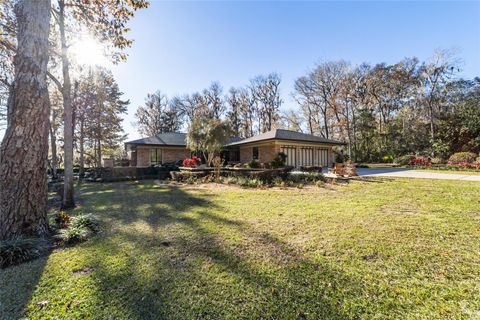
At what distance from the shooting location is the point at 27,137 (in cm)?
373

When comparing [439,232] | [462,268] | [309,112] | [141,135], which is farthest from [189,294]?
[141,135]

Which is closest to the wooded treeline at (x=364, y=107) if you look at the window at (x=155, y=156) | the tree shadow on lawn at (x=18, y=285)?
the window at (x=155, y=156)

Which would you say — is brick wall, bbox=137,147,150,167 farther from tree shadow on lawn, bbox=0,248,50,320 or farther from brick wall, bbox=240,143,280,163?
tree shadow on lawn, bbox=0,248,50,320

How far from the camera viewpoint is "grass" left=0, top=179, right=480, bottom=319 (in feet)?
6.38

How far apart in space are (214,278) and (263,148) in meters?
17.1

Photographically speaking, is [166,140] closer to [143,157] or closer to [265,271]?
[143,157]

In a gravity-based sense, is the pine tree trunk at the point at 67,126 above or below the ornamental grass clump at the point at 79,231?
above

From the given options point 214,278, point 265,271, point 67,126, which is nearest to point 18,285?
point 214,278

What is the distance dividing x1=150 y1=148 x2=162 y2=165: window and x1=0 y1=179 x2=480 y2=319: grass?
661 inches

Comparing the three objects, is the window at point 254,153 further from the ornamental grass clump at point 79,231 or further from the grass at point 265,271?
the ornamental grass clump at point 79,231

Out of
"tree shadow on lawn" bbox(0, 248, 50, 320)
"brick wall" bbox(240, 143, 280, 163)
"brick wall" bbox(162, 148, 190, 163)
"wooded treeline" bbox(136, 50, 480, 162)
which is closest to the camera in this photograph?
"tree shadow on lawn" bbox(0, 248, 50, 320)

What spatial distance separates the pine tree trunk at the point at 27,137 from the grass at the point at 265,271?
3.81ft

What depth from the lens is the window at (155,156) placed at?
806 inches

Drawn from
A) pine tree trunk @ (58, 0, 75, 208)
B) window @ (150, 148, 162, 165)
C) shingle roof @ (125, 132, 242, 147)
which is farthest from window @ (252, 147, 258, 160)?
pine tree trunk @ (58, 0, 75, 208)
